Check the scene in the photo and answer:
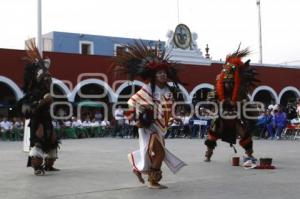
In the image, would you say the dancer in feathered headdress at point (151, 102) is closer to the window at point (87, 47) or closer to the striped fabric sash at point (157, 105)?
the striped fabric sash at point (157, 105)

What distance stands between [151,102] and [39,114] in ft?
8.29

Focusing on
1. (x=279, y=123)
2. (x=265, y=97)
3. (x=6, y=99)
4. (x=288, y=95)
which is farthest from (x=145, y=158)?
(x=288, y=95)

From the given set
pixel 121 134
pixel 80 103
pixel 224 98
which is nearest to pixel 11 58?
pixel 80 103

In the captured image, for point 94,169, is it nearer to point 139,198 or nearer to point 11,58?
point 139,198

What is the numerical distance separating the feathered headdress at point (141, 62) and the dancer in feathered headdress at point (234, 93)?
2627 millimetres

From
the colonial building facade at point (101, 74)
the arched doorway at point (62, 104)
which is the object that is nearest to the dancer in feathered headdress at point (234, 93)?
the colonial building facade at point (101, 74)

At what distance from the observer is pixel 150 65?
8.09m

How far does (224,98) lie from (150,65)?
10.00 ft

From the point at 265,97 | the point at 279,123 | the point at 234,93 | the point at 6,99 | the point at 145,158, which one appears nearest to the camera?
the point at 145,158

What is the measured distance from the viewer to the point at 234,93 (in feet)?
34.7

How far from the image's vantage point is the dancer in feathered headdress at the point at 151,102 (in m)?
7.84

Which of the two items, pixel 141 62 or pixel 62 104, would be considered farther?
pixel 62 104

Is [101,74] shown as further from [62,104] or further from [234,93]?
[234,93]

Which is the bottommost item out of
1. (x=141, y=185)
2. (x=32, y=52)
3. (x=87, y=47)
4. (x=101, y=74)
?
(x=141, y=185)
